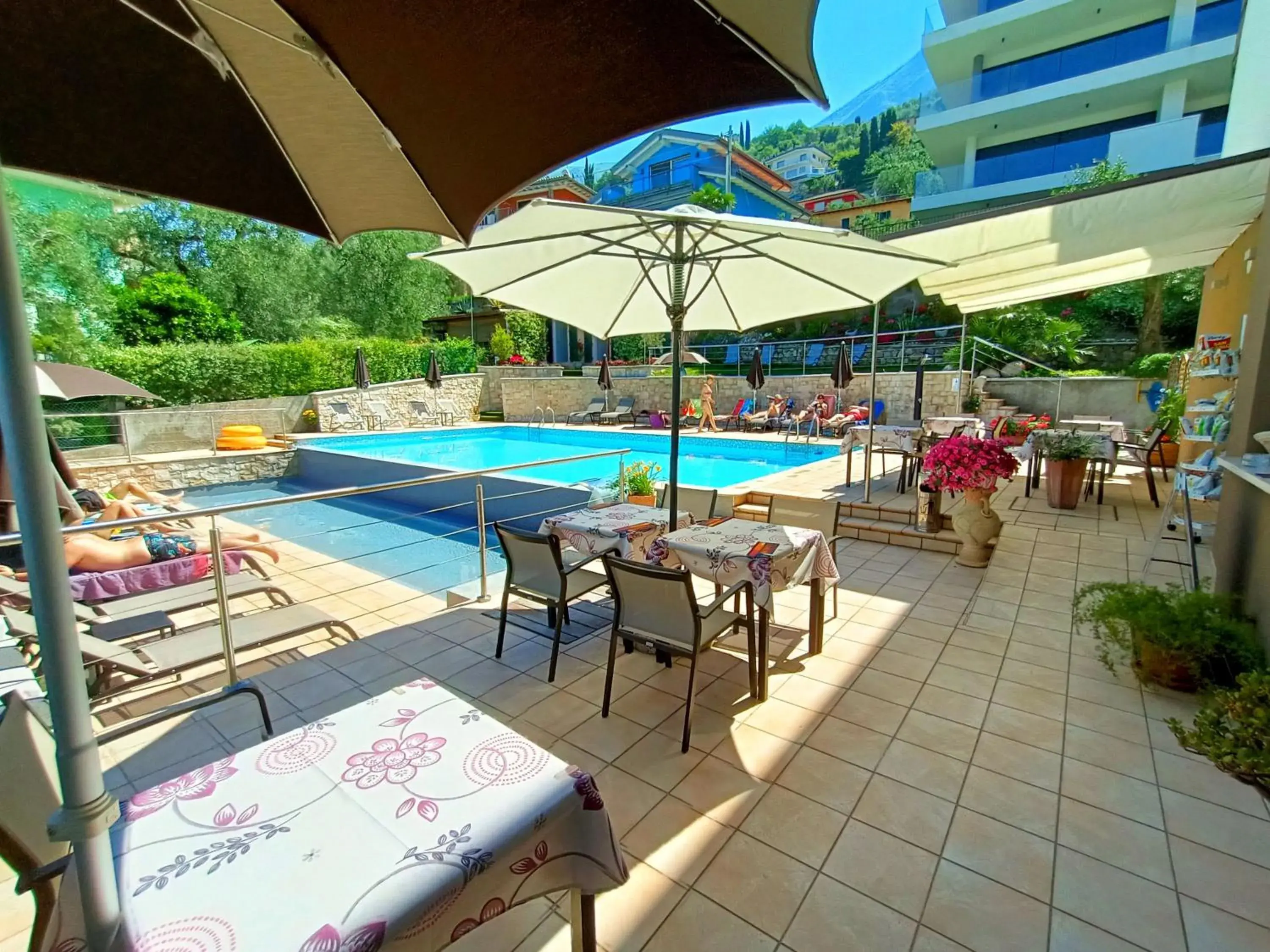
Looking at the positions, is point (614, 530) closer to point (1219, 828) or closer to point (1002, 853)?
point (1002, 853)

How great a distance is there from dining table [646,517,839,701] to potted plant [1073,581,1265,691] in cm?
143

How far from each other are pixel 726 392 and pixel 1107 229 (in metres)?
11.1

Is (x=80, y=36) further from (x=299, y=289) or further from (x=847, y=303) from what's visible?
(x=299, y=289)

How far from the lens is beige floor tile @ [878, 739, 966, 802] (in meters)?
2.27

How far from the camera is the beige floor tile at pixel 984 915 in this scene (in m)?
1.65

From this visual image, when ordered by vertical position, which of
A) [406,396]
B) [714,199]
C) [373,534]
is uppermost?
Answer: [714,199]

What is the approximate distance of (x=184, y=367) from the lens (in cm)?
1355

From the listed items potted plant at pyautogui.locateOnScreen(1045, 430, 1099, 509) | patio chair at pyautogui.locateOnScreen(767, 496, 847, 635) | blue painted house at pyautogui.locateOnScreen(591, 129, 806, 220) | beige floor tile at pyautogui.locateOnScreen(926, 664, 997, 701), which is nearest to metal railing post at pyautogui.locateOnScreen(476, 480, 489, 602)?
patio chair at pyautogui.locateOnScreen(767, 496, 847, 635)

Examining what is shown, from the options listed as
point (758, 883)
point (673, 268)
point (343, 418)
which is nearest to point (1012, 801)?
point (758, 883)

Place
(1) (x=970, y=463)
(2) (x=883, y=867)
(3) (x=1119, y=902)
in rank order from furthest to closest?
1. (1) (x=970, y=463)
2. (2) (x=883, y=867)
3. (3) (x=1119, y=902)

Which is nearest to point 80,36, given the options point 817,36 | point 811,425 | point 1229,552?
point 817,36

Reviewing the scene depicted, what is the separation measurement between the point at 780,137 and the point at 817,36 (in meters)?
69.0

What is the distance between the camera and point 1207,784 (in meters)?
2.26

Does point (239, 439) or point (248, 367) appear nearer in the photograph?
point (239, 439)
